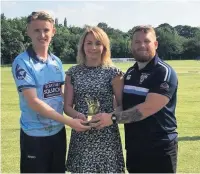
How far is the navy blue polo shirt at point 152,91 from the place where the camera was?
387 cm

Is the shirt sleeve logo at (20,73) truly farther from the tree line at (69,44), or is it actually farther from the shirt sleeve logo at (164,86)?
the tree line at (69,44)

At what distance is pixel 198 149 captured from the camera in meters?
8.38

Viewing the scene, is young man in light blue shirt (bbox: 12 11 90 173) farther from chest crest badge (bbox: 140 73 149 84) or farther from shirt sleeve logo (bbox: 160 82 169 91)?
shirt sleeve logo (bbox: 160 82 169 91)

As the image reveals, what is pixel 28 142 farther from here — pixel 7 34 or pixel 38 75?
pixel 7 34

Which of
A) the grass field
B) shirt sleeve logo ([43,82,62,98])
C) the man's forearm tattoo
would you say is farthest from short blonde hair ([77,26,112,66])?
the grass field

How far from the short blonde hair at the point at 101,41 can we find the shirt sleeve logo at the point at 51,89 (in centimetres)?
39

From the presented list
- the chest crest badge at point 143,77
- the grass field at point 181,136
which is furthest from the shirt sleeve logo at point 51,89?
the grass field at point 181,136

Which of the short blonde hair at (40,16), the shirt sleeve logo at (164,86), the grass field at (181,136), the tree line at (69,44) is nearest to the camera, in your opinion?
the shirt sleeve logo at (164,86)

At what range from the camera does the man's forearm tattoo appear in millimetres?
3904

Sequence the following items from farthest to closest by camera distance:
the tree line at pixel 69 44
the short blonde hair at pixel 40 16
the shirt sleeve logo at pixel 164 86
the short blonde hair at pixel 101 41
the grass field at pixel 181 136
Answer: the tree line at pixel 69 44 < the grass field at pixel 181 136 < the short blonde hair at pixel 101 41 < the short blonde hair at pixel 40 16 < the shirt sleeve logo at pixel 164 86

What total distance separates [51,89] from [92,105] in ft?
1.53

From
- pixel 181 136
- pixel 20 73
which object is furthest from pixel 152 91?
pixel 181 136

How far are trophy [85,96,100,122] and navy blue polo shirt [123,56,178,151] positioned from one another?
298mm

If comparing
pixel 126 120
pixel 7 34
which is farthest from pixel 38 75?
pixel 7 34
